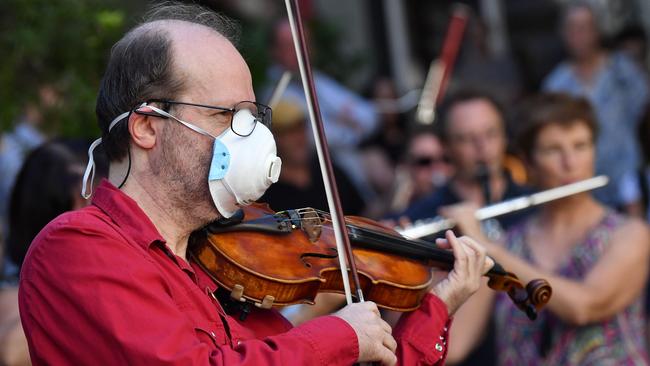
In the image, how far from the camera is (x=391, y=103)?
1041 cm

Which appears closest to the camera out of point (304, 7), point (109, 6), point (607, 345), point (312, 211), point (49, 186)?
point (312, 211)

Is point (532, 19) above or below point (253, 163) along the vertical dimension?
below

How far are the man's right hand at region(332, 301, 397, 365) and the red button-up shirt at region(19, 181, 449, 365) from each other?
27mm

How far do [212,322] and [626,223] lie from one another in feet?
8.30

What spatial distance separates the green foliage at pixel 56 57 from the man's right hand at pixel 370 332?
3.11 meters

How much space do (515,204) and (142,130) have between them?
2643mm

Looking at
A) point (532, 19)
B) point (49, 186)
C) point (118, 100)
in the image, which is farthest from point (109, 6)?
point (532, 19)

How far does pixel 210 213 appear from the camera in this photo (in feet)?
9.26

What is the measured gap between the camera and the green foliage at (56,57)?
18.2 ft

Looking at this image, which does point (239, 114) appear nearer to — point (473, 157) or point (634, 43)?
point (473, 157)

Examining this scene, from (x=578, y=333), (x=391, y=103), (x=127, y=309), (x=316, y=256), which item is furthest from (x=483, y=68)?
(x=127, y=309)

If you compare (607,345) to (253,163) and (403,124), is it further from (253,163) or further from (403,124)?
(403,124)

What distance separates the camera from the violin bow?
2701 mm

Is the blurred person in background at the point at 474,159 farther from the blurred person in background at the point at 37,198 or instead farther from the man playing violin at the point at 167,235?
the man playing violin at the point at 167,235
